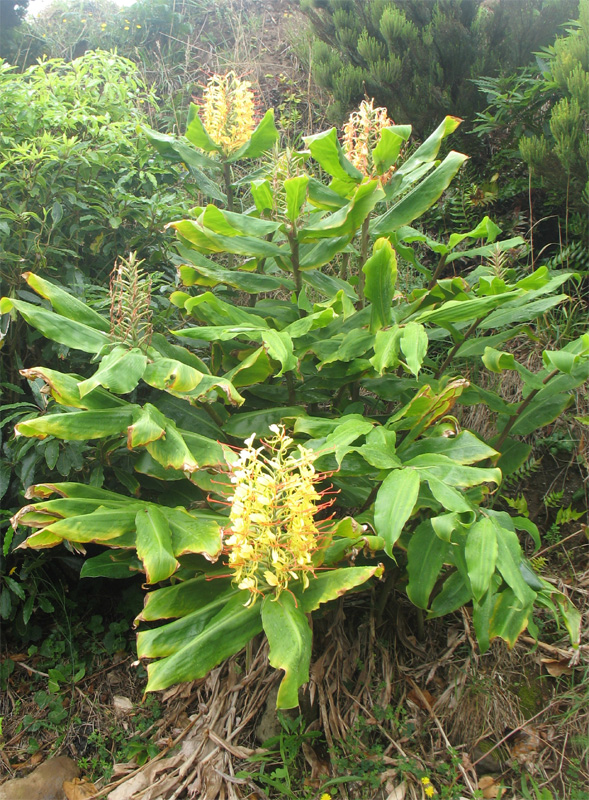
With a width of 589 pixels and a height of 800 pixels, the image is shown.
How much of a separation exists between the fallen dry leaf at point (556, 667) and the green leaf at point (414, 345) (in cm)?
147

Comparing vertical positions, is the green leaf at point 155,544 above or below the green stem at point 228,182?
below

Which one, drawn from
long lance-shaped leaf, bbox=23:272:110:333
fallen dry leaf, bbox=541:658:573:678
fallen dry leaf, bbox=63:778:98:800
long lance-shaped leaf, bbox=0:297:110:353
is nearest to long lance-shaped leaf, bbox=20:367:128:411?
Answer: long lance-shaped leaf, bbox=0:297:110:353

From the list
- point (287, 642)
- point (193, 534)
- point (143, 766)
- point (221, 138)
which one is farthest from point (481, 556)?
point (221, 138)

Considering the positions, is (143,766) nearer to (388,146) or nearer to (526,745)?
(526,745)

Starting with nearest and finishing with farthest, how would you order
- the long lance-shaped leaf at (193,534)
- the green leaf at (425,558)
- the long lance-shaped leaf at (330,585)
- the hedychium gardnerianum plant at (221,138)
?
the long lance-shaped leaf at (330,585) → the long lance-shaped leaf at (193,534) → the green leaf at (425,558) → the hedychium gardnerianum plant at (221,138)

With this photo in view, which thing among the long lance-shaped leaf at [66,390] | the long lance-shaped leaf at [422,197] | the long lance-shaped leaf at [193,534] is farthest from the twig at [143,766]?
the long lance-shaped leaf at [422,197]

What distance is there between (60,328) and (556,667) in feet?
7.31

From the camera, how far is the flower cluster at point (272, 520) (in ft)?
4.55

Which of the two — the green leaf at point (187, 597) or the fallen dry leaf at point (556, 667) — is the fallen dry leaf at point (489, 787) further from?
the green leaf at point (187, 597)

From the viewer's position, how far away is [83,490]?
5.84 feet

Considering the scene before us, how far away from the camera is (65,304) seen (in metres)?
1.81

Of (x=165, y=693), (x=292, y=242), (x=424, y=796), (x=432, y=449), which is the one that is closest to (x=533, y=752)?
(x=424, y=796)

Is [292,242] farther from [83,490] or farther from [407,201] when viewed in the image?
[83,490]

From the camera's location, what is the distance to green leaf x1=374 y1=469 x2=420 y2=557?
141 centimetres
